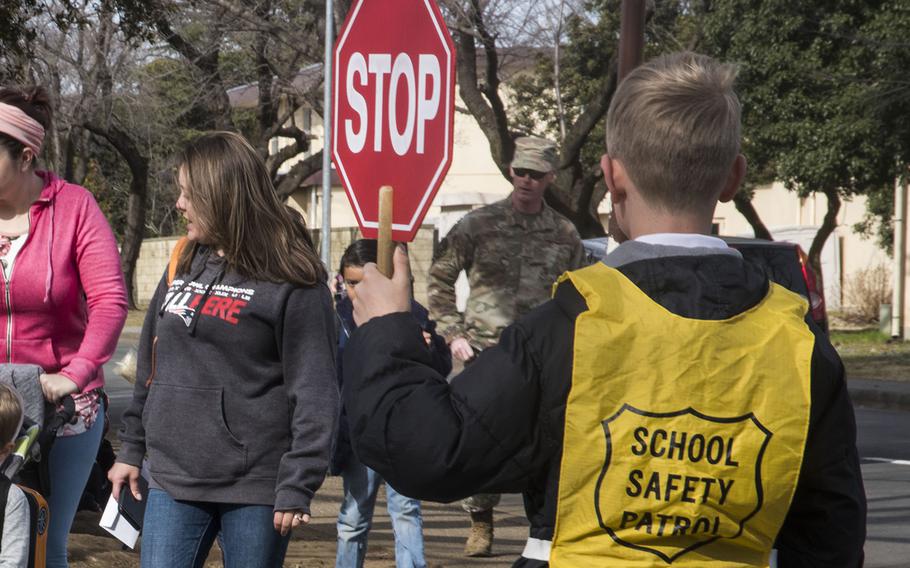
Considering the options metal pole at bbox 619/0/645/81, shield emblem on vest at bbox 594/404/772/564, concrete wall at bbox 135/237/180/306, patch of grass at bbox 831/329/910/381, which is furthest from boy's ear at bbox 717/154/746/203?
concrete wall at bbox 135/237/180/306

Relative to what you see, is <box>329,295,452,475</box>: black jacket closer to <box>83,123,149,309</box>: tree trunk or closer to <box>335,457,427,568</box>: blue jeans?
<box>335,457,427,568</box>: blue jeans

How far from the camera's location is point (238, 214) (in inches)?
148

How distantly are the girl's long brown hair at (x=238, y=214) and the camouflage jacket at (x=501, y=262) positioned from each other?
10.5 feet

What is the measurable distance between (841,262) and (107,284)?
4108 cm

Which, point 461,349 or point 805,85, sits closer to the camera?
point 461,349

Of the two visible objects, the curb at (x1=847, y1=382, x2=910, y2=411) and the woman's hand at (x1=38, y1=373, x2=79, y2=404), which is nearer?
the woman's hand at (x1=38, y1=373, x2=79, y2=404)

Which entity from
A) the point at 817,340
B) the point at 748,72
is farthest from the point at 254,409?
the point at 748,72

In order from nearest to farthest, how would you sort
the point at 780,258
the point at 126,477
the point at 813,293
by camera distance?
1. the point at 126,477
2. the point at 780,258
3. the point at 813,293

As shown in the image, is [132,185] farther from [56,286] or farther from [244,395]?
[244,395]

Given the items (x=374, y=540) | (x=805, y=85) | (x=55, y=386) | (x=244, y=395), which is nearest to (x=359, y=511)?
(x=374, y=540)

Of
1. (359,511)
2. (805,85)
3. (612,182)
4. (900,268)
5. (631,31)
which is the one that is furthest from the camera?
(900,268)

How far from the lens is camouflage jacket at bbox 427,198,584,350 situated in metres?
6.95

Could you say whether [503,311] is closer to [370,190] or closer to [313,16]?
[370,190]

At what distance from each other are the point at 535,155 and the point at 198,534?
12.3 feet
